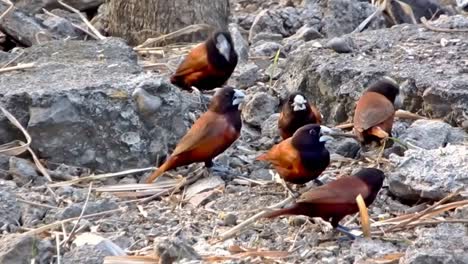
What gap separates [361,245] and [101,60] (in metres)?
2.80

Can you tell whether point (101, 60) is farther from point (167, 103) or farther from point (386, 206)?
point (386, 206)

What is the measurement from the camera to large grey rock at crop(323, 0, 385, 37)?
8.93 meters

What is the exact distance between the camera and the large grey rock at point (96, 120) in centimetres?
608

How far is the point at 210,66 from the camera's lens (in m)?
7.29

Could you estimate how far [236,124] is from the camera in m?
6.01

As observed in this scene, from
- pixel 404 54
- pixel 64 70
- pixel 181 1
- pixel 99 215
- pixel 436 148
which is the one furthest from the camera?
pixel 181 1

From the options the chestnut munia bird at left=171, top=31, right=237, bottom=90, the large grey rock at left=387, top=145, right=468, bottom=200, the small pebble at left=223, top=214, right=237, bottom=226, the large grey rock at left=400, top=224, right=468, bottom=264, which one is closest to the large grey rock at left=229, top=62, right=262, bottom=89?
the chestnut munia bird at left=171, top=31, right=237, bottom=90

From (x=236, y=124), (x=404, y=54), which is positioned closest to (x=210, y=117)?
(x=236, y=124)

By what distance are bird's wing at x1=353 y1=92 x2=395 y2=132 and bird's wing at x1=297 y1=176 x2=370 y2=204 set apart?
3.94 ft

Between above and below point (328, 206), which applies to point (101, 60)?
below

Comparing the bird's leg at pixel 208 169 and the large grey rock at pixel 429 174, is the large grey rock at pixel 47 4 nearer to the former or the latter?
the bird's leg at pixel 208 169

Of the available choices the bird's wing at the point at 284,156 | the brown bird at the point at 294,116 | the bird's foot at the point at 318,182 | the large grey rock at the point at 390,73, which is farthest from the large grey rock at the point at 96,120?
the large grey rock at the point at 390,73

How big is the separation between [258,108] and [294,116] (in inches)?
30.6

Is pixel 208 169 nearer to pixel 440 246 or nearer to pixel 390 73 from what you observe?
pixel 390 73
